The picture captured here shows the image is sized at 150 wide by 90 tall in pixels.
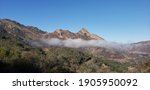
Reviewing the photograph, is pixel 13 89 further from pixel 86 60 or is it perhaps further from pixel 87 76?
pixel 86 60

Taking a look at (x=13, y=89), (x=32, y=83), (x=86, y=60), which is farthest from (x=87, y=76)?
(x=86, y=60)

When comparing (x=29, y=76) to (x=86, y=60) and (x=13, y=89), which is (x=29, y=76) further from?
(x=86, y=60)

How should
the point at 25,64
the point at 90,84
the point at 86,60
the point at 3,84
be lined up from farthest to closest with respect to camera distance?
the point at 86,60
the point at 25,64
the point at 3,84
the point at 90,84

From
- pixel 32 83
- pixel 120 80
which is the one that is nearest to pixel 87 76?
pixel 120 80

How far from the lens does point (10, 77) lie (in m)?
9.04

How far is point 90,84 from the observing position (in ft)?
26.9

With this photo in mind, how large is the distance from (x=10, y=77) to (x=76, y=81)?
6.95 ft

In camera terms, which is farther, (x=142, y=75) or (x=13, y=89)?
(x=142, y=75)

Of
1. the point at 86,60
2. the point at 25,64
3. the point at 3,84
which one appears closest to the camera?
the point at 3,84

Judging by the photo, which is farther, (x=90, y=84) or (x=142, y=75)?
(x=142, y=75)

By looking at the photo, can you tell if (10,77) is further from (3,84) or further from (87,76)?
(87,76)

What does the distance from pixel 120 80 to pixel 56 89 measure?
188 cm

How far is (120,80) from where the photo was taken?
8.63 meters

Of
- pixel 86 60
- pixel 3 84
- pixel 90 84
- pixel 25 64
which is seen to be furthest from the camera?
pixel 86 60
